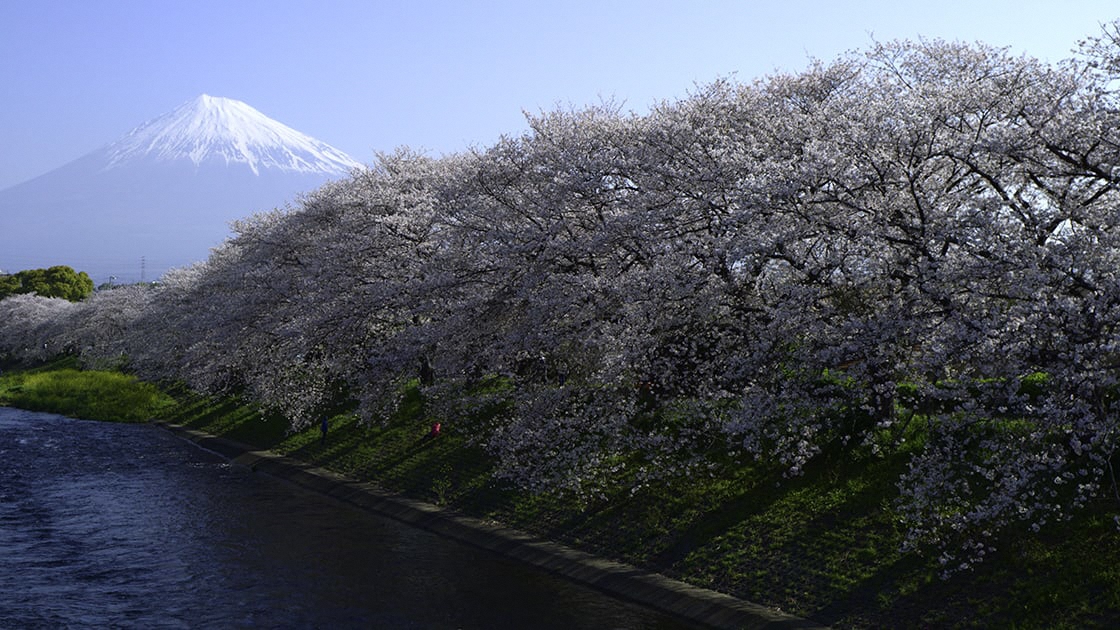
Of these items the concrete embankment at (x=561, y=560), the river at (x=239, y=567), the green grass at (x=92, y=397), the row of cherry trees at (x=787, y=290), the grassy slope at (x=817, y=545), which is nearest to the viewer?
the row of cherry trees at (x=787, y=290)

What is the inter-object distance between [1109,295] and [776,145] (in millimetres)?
12759

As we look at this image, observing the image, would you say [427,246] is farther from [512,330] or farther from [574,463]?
[574,463]

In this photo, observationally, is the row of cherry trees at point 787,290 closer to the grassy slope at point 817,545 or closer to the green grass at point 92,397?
the grassy slope at point 817,545

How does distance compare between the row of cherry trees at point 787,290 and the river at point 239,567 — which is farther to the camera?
the river at point 239,567

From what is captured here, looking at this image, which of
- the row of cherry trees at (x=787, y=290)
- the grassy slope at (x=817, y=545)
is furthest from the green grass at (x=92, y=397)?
the grassy slope at (x=817, y=545)

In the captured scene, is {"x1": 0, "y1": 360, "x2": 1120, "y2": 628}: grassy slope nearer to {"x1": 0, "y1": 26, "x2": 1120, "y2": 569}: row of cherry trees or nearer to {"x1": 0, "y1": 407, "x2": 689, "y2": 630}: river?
{"x1": 0, "y1": 26, "x2": 1120, "y2": 569}: row of cherry trees

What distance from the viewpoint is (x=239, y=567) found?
80.8 feet

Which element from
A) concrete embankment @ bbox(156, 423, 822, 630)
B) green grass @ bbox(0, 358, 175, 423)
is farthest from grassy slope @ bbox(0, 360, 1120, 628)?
green grass @ bbox(0, 358, 175, 423)

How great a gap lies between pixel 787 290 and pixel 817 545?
6489mm

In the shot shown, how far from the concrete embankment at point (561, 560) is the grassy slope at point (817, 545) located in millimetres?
435

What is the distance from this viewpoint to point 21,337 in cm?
10019

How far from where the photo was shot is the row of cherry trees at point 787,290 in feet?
49.8

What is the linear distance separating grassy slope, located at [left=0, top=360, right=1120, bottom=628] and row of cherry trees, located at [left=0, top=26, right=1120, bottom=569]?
2.56 ft

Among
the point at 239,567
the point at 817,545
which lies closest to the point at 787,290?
the point at 817,545
